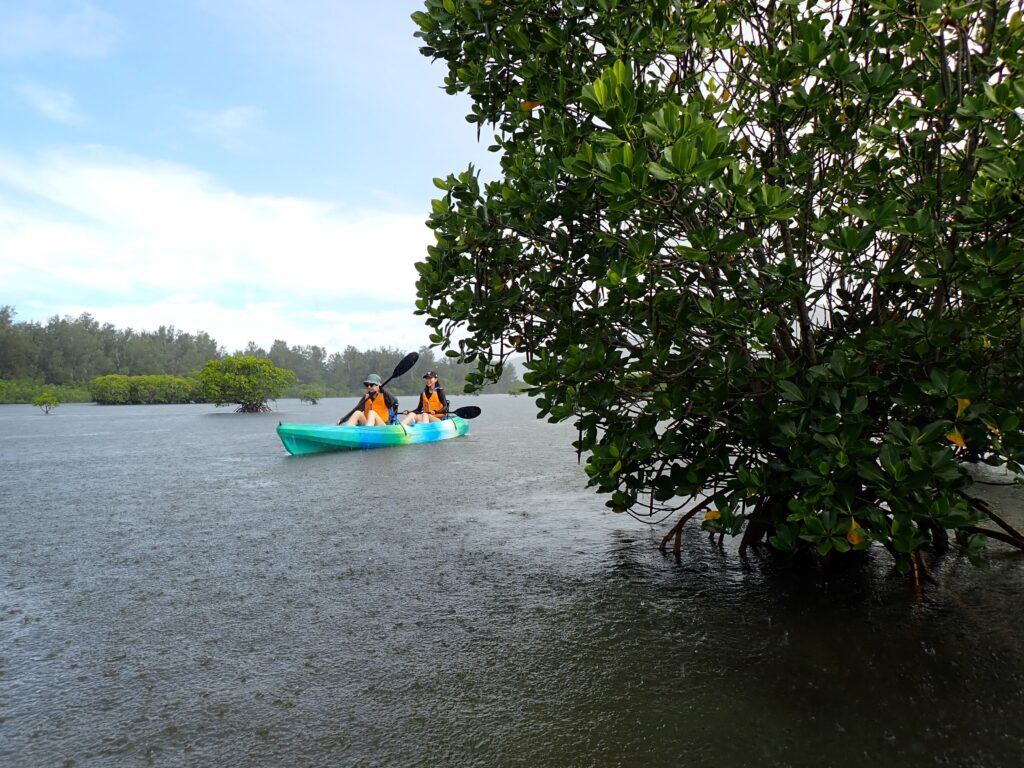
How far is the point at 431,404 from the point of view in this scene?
19250 millimetres

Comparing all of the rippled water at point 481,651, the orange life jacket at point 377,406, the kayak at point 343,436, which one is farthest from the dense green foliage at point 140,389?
the rippled water at point 481,651

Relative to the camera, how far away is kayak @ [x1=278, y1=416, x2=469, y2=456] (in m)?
13.9

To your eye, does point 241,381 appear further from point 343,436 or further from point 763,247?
point 763,247

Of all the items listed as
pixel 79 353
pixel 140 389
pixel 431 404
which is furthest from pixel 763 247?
pixel 79 353

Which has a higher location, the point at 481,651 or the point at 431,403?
the point at 431,403

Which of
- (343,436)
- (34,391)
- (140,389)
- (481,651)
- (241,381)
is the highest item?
(241,381)

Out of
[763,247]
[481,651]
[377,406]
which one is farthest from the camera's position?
[377,406]

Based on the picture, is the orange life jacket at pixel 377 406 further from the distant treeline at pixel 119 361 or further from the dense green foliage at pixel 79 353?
the dense green foliage at pixel 79 353

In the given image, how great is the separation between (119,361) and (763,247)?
3469 inches

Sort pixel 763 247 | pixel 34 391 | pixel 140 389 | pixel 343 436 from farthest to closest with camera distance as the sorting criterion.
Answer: pixel 34 391
pixel 140 389
pixel 343 436
pixel 763 247

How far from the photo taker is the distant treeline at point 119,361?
58.1m

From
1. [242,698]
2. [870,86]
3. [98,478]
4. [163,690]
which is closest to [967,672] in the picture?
[870,86]

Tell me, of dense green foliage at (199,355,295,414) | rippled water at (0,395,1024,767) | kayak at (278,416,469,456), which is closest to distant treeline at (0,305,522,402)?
dense green foliage at (199,355,295,414)

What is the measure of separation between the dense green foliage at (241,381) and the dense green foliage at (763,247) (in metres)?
39.4
